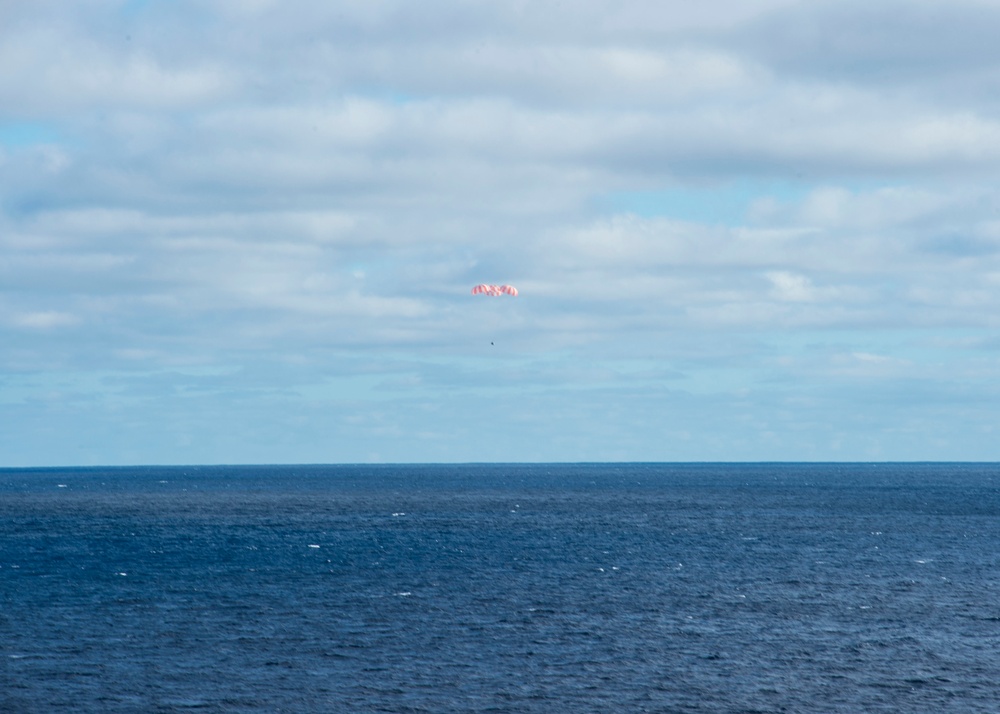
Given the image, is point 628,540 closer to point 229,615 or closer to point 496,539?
point 496,539

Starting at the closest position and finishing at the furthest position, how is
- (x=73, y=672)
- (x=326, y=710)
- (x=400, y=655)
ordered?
(x=326, y=710)
(x=73, y=672)
(x=400, y=655)

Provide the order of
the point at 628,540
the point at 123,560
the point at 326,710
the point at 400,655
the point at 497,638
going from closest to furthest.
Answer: the point at 326,710 → the point at 400,655 → the point at 497,638 → the point at 123,560 → the point at 628,540

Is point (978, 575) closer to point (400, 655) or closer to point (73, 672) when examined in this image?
point (400, 655)

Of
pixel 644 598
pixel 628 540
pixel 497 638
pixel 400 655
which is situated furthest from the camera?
pixel 628 540

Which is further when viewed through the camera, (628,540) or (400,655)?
(628,540)

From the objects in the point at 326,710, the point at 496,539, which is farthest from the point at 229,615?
the point at 496,539

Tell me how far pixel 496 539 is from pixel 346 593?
50.3m

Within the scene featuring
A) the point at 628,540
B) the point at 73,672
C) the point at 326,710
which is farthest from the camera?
the point at 628,540

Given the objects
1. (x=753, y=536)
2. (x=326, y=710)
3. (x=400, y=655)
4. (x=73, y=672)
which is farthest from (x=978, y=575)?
(x=73, y=672)

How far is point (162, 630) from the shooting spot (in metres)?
74.0

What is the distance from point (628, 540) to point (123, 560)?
189ft

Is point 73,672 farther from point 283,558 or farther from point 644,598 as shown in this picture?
point 283,558

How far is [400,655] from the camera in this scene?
66.6 m

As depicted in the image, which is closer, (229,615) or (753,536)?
(229,615)
